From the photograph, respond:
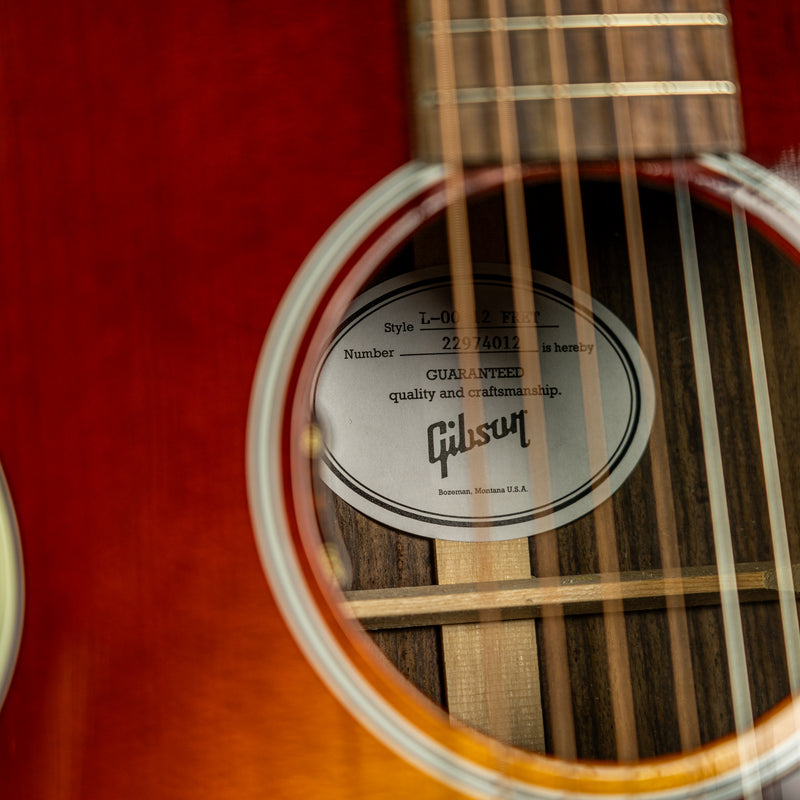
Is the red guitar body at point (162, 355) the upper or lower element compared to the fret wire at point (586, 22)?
lower

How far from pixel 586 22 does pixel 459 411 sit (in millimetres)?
318

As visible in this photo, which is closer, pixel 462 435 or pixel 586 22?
pixel 586 22

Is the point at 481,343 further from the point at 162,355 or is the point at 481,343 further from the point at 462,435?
the point at 162,355

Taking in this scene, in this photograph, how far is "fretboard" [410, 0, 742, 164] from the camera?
0.54 meters

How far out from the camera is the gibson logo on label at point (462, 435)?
763 millimetres

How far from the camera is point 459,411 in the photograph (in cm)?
77

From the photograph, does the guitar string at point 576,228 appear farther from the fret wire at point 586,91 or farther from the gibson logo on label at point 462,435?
the gibson logo on label at point 462,435

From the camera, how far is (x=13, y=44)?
52 cm

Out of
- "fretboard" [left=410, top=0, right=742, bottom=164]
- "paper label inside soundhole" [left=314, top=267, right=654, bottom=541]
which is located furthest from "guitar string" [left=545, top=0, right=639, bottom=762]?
"paper label inside soundhole" [left=314, top=267, right=654, bottom=541]

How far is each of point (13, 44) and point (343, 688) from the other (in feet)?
1.26

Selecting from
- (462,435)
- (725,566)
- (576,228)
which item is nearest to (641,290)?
(576,228)

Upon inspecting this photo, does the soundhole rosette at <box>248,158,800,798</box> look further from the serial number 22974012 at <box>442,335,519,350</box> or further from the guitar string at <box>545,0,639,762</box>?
the serial number 22974012 at <box>442,335,519,350</box>

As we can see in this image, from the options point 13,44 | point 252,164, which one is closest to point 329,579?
point 252,164

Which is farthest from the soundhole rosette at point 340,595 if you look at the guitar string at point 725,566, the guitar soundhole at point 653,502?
the guitar soundhole at point 653,502
